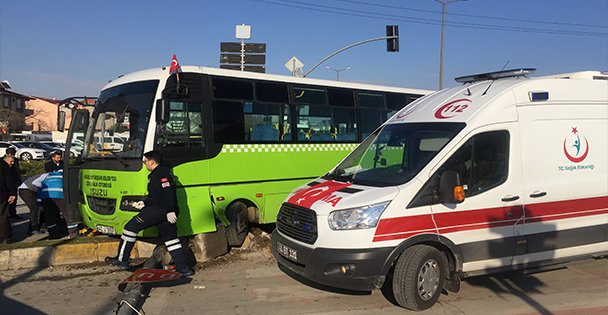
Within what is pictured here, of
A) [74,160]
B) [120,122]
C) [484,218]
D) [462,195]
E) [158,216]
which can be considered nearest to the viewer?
[462,195]

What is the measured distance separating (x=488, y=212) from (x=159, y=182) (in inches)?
163

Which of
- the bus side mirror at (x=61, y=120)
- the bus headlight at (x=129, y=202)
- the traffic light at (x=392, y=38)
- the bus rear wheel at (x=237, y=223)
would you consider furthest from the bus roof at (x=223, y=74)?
the traffic light at (x=392, y=38)

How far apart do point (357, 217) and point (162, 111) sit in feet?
11.3

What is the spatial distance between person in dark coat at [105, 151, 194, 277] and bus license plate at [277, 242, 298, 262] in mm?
1607

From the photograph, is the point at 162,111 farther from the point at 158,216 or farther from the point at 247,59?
the point at 247,59

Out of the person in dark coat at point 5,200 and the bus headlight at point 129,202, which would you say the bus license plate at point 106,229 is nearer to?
the bus headlight at point 129,202

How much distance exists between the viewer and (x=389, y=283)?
5.00 m

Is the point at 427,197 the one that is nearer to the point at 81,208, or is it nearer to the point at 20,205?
the point at 81,208

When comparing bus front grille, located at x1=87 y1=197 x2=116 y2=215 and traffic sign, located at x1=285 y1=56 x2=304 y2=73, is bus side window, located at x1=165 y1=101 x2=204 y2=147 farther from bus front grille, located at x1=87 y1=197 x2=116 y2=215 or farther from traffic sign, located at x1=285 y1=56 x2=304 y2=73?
traffic sign, located at x1=285 y1=56 x2=304 y2=73

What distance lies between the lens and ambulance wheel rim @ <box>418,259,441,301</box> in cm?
473

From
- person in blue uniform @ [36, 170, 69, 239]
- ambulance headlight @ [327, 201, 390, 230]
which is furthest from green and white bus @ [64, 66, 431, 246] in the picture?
ambulance headlight @ [327, 201, 390, 230]

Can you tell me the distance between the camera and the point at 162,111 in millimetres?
6461

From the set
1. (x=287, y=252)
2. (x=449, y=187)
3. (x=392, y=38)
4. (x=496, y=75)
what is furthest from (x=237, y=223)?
(x=392, y=38)

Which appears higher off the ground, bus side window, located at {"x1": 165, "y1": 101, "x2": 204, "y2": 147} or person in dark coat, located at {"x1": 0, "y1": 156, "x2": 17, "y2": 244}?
bus side window, located at {"x1": 165, "y1": 101, "x2": 204, "y2": 147}
